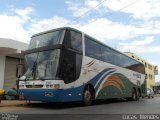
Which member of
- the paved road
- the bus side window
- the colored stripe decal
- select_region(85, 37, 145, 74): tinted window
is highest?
select_region(85, 37, 145, 74): tinted window

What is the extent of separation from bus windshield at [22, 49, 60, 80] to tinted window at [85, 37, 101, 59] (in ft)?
9.68

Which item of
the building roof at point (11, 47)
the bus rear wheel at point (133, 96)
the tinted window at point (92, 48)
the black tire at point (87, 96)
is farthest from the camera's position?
the bus rear wheel at point (133, 96)

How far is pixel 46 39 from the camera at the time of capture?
50.9ft

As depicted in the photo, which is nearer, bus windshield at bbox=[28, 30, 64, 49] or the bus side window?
the bus side window

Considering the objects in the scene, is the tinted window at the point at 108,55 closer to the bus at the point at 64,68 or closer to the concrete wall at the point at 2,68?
the bus at the point at 64,68

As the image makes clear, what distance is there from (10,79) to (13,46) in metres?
3.76

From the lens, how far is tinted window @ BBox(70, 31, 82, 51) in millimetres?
15405

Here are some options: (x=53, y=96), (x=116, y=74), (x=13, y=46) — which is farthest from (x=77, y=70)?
(x=13, y=46)

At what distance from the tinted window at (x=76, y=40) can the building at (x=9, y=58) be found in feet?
31.7

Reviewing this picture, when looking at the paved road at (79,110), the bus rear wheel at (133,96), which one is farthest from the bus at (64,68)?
the bus rear wheel at (133,96)

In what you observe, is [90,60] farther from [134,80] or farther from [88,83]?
[134,80]

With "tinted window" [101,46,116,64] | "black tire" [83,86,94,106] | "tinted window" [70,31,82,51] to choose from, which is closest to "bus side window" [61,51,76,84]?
"tinted window" [70,31,82,51]

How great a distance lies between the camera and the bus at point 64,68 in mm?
14172

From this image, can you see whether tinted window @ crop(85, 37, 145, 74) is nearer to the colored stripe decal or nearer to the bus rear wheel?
the colored stripe decal
